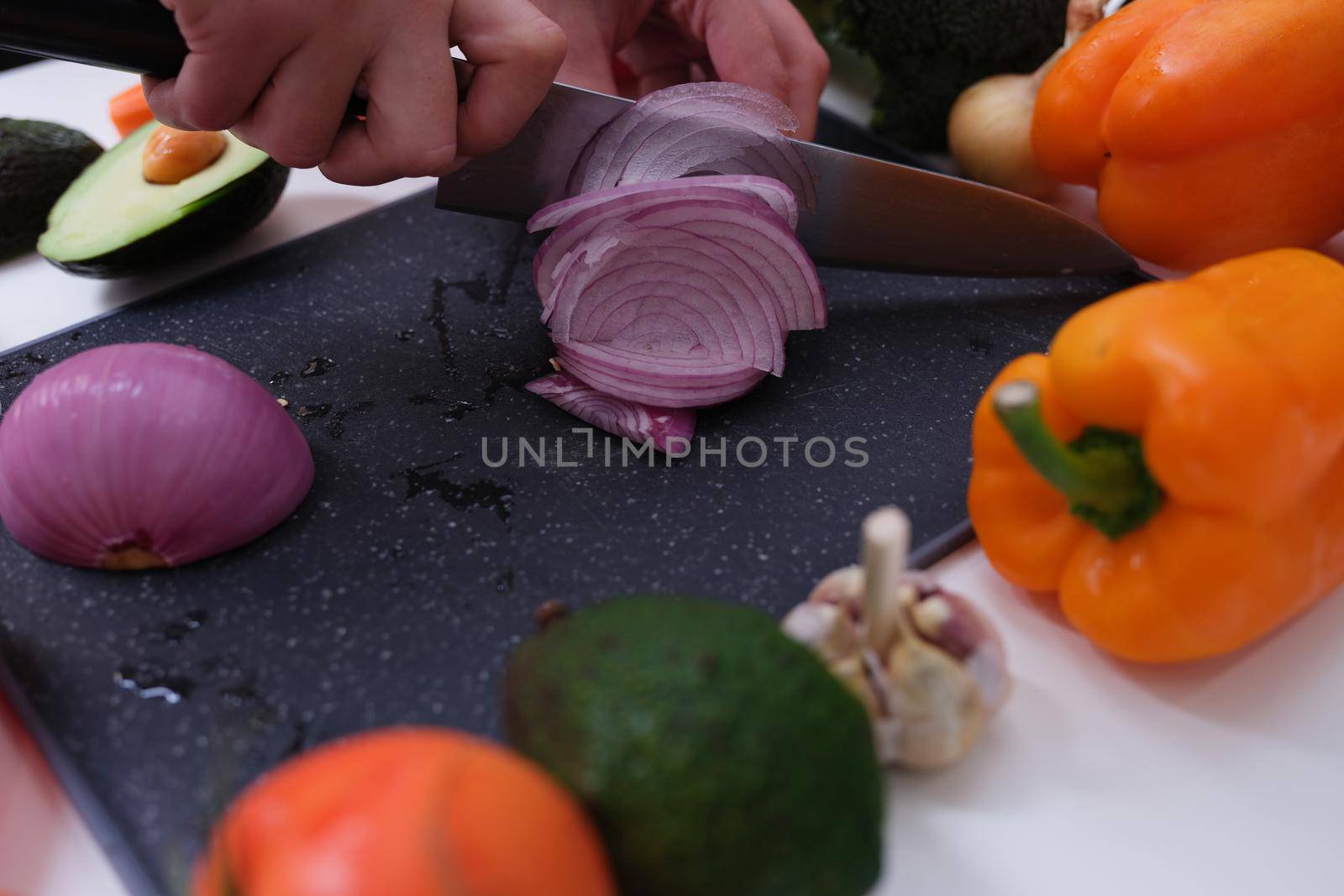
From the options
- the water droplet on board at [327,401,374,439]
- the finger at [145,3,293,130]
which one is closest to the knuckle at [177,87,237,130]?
the finger at [145,3,293,130]

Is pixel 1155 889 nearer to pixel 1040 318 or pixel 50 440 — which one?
pixel 1040 318

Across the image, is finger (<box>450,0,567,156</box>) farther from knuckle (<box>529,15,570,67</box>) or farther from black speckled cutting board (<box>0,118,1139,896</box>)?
black speckled cutting board (<box>0,118,1139,896</box>)

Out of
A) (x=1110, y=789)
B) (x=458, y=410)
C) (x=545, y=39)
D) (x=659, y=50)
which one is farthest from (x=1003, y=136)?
(x=1110, y=789)

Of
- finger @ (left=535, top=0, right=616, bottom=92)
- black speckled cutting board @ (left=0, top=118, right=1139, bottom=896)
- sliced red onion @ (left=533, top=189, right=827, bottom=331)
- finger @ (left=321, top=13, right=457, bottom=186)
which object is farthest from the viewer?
finger @ (left=535, top=0, right=616, bottom=92)

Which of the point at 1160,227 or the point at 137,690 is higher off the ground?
the point at 1160,227

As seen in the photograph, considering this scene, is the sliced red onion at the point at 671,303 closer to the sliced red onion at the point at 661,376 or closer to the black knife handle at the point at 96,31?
the sliced red onion at the point at 661,376

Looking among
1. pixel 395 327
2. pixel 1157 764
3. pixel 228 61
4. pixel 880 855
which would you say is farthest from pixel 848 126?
pixel 880 855
